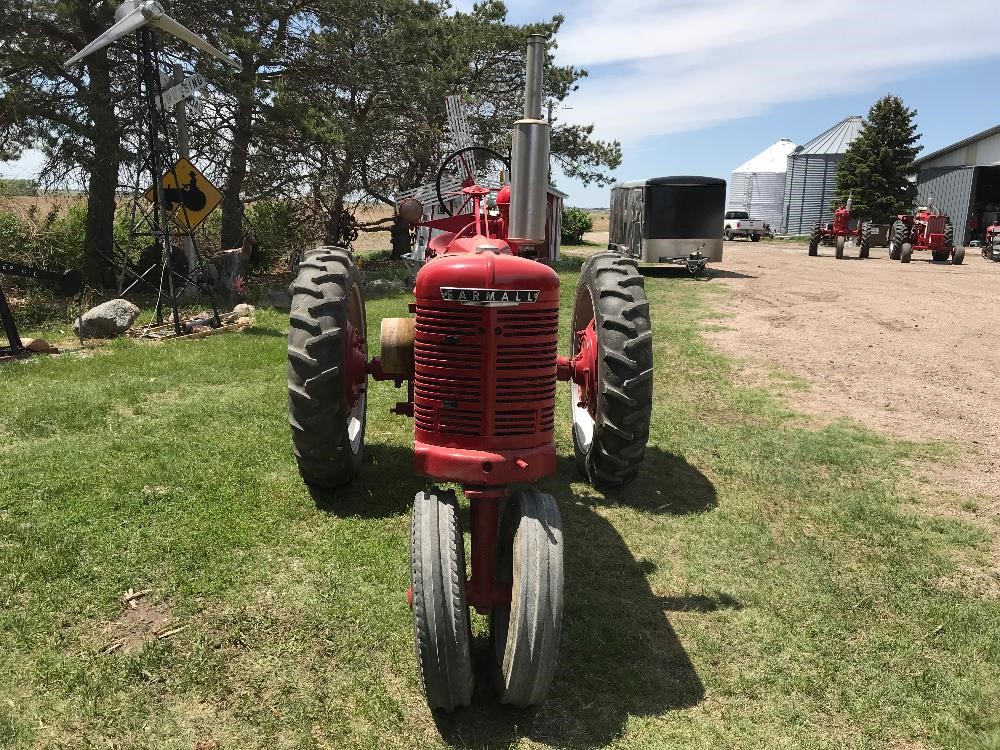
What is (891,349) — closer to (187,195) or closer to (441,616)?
(441,616)

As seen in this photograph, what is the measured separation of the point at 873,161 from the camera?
116 feet

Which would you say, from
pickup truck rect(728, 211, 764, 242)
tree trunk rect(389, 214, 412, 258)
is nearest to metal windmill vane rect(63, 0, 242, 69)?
tree trunk rect(389, 214, 412, 258)

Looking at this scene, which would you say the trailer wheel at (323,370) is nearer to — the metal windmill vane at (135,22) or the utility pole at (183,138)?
the metal windmill vane at (135,22)

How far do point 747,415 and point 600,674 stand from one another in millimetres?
3839

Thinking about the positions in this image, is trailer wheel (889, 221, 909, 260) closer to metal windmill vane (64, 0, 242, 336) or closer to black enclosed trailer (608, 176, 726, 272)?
black enclosed trailer (608, 176, 726, 272)

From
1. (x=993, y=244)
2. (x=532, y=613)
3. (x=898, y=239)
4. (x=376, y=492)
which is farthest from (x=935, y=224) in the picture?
(x=532, y=613)

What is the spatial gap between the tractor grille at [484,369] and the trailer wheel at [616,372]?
3.50 feet

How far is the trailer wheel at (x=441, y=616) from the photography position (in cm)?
248

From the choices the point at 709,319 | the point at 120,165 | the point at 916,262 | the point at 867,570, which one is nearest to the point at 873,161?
the point at 916,262

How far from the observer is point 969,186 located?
1222 inches

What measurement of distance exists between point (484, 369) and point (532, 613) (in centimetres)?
95

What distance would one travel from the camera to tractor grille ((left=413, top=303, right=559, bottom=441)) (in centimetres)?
288

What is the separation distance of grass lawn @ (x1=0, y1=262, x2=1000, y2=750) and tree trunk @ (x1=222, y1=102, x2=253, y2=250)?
9.35 metres

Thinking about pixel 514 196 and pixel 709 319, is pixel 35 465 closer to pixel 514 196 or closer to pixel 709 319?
pixel 514 196
